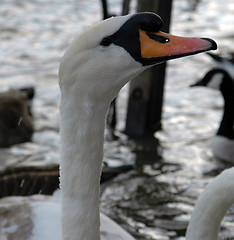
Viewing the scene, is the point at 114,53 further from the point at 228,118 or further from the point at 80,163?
the point at 228,118

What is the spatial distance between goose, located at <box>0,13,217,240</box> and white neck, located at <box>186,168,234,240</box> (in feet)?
2.47

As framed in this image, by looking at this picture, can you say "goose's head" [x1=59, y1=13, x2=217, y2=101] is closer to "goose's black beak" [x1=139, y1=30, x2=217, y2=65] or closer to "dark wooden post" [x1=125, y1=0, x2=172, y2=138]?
"goose's black beak" [x1=139, y1=30, x2=217, y2=65]

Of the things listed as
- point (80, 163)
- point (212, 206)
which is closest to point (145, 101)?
point (212, 206)

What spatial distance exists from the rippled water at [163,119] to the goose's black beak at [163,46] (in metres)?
2.65

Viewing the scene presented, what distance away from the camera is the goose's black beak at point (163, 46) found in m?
2.61

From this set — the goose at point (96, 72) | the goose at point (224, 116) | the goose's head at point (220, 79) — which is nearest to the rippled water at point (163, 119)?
the goose at point (224, 116)

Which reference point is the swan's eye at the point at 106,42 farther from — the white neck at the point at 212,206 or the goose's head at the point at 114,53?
the white neck at the point at 212,206

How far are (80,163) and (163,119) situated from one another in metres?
4.90

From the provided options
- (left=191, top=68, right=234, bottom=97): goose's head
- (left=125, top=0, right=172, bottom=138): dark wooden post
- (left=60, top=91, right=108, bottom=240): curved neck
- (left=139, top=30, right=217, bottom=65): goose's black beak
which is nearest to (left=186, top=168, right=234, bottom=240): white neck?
(left=60, top=91, right=108, bottom=240): curved neck

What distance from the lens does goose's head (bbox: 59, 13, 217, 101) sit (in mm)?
2623

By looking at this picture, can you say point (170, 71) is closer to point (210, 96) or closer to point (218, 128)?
point (210, 96)

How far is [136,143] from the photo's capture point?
702 cm

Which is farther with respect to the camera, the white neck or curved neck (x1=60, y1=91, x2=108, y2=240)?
the white neck

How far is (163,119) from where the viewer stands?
299 inches
